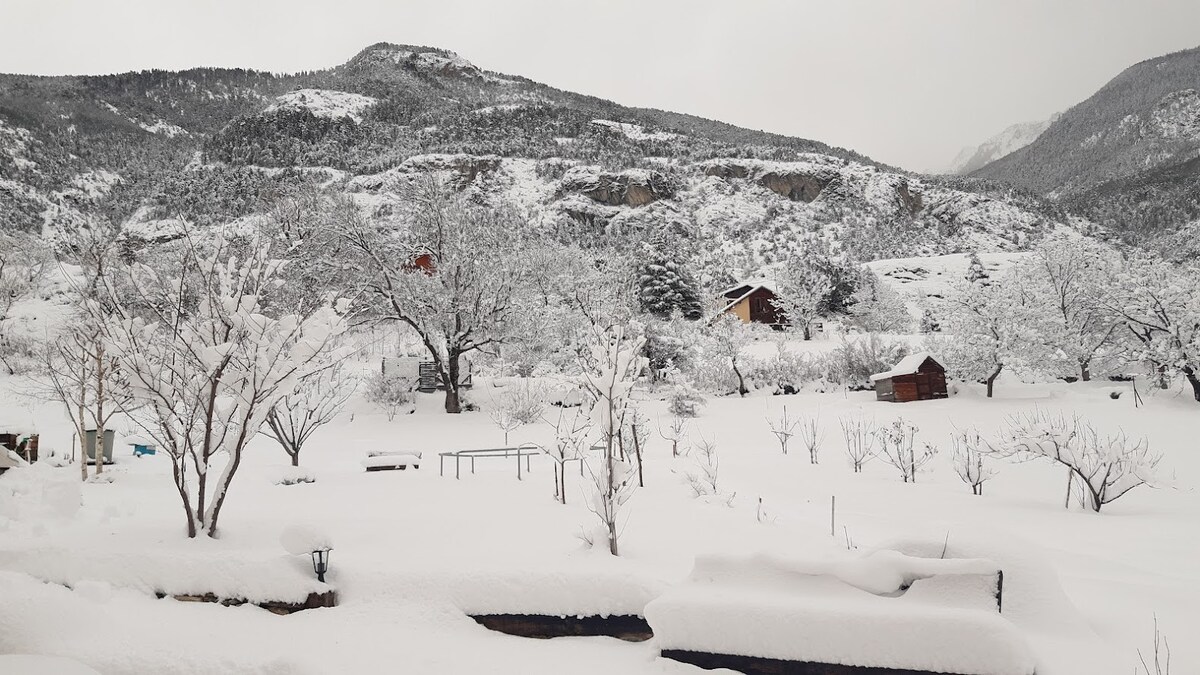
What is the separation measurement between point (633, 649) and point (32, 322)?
3783 cm

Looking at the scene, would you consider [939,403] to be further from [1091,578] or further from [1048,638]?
[1048,638]

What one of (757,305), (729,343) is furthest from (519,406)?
(757,305)

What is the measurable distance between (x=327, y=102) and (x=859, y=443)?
327ft

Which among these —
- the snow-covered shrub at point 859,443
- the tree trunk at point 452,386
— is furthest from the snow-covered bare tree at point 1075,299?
the tree trunk at point 452,386

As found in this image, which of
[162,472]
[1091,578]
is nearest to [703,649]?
[1091,578]

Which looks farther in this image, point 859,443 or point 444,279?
point 444,279

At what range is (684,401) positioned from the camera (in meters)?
21.0

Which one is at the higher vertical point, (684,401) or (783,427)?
(684,401)

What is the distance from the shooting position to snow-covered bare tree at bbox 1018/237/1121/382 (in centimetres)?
2203

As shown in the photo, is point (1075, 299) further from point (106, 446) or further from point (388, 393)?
point (106, 446)

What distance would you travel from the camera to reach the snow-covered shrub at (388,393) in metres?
21.5

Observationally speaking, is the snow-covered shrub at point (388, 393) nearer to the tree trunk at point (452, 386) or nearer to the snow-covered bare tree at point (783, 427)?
the tree trunk at point (452, 386)

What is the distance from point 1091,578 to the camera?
5.69 meters

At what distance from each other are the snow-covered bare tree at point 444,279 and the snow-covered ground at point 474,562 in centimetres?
1060
